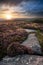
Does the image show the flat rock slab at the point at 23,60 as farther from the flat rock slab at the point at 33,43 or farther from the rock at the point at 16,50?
the flat rock slab at the point at 33,43

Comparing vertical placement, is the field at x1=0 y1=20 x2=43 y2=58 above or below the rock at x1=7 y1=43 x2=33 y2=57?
above

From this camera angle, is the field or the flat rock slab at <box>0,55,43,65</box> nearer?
the flat rock slab at <box>0,55,43,65</box>

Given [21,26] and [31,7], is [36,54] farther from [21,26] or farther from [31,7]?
[31,7]

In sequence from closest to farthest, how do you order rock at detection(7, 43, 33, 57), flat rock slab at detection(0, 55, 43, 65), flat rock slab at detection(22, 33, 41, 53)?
flat rock slab at detection(0, 55, 43, 65), rock at detection(7, 43, 33, 57), flat rock slab at detection(22, 33, 41, 53)

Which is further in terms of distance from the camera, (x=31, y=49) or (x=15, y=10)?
(x=15, y=10)

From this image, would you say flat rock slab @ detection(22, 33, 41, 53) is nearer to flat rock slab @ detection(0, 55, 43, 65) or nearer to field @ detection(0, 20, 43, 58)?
field @ detection(0, 20, 43, 58)

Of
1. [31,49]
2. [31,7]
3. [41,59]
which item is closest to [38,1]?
[31,7]

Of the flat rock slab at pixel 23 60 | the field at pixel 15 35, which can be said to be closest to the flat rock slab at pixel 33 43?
the field at pixel 15 35

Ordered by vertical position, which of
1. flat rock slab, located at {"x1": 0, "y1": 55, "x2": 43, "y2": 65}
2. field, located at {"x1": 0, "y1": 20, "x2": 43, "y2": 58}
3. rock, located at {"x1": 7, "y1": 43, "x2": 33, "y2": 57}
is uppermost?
field, located at {"x1": 0, "y1": 20, "x2": 43, "y2": 58}

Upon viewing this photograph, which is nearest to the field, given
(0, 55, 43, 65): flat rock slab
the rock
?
the rock
